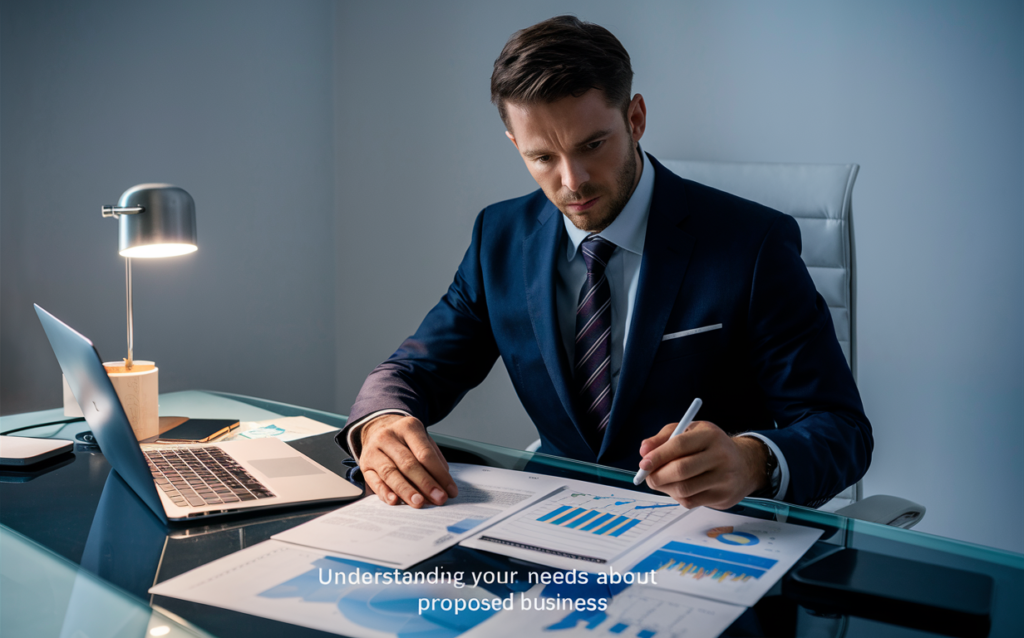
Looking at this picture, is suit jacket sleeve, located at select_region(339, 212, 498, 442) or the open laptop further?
suit jacket sleeve, located at select_region(339, 212, 498, 442)

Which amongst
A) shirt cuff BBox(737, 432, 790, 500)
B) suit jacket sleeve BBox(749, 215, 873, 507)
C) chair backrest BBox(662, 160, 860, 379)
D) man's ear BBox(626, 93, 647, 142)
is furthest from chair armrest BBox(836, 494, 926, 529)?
man's ear BBox(626, 93, 647, 142)

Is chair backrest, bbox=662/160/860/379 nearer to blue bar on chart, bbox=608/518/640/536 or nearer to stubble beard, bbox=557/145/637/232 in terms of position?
stubble beard, bbox=557/145/637/232

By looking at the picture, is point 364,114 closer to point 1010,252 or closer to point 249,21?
point 249,21

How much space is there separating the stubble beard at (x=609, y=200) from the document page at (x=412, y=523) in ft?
1.75

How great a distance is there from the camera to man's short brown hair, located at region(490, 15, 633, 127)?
3.81 feet

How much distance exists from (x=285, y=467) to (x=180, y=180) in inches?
63.9

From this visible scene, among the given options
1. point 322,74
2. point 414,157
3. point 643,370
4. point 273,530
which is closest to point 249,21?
point 322,74

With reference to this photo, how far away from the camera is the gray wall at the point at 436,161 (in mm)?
1791

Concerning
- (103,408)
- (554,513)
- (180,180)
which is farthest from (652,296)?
(180,180)

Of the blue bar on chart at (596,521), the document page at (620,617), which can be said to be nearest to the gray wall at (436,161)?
the blue bar on chart at (596,521)

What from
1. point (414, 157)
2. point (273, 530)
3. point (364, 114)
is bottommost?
point (273, 530)

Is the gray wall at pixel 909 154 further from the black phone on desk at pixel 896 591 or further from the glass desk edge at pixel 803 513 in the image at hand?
the black phone on desk at pixel 896 591

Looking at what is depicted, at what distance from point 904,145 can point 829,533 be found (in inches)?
56.6

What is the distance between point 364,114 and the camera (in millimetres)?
2746
